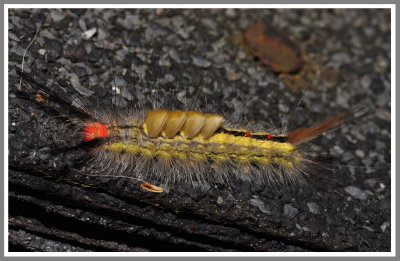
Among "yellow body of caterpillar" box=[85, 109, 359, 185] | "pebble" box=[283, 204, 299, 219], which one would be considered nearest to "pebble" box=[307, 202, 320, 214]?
"pebble" box=[283, 204, 299, 219]

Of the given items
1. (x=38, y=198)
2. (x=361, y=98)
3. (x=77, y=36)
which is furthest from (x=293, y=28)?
(x=38, y=198)

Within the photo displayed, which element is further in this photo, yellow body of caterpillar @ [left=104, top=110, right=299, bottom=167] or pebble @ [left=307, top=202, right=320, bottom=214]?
pebble @ [left=307, top=202, right=320, bottom=214]

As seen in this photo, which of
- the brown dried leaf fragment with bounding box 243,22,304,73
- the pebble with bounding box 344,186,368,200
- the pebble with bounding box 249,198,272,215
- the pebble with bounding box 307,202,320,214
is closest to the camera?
the pebble with bounding box 249,198,272,215

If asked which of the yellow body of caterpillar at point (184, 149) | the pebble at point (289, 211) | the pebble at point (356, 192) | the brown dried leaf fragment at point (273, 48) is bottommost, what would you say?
the pebble at point (289, 211)

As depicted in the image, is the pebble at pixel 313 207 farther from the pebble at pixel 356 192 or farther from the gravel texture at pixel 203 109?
the pebble at pixel 356 192

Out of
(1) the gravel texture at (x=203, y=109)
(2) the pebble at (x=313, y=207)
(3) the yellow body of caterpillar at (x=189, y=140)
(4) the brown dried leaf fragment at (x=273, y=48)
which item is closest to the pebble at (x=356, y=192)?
(1) the gravel texture at (x=203, y=109)

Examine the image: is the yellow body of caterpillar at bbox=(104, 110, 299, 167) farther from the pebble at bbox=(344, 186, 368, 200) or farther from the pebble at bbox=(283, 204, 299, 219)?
the pebble at bbox=(344, 186, 368, 200)

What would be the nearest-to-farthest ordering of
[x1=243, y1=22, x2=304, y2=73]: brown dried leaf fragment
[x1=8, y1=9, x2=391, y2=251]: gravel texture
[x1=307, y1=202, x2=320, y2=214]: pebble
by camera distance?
1. [x1=8, y1=9, x2=391, y2=251]: gravel texture
2. [x1=307, y1=202, x2=320, y2=214]: pebble
3. [x1=243, y1=22, x2=304, y2=73]: brown dried leaf fragment
